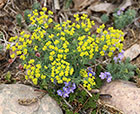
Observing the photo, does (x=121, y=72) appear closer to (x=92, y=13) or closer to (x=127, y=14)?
(x=127, y=14)

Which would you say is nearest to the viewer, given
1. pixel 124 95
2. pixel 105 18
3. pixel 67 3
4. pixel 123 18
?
pixel 124 95

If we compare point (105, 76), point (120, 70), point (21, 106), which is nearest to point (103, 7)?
point (120, 70)

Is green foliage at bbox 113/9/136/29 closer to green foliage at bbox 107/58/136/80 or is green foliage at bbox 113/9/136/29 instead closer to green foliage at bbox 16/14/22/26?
green foliage at bbox 107/58/136/80

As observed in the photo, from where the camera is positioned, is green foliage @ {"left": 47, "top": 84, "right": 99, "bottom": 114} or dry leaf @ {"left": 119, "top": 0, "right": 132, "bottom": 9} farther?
dry leaf @ {"left": 119, "top": 0, "right": 132, "bottom": 9}

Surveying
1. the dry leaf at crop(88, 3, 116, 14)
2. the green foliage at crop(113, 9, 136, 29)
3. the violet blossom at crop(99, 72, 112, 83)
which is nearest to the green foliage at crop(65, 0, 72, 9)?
the dry leaf at crop(88, 3, 116, 14)

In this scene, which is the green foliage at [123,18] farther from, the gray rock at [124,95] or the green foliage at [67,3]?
the gray rock at [124,95]

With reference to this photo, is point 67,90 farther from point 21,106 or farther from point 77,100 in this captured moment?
point 21,106
